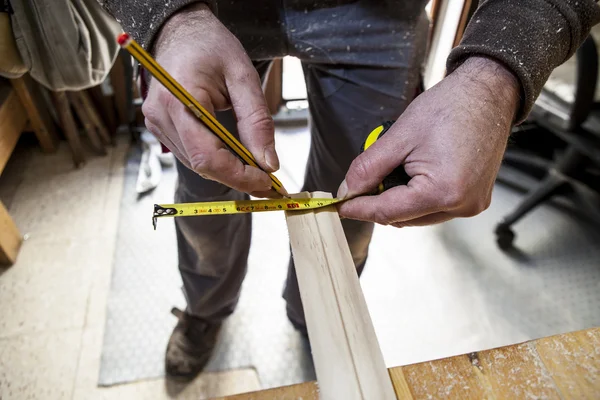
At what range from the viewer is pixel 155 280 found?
1.63 metres

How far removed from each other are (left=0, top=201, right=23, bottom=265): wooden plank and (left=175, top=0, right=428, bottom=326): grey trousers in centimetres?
89

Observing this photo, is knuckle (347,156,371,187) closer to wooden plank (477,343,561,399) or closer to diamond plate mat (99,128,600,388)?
wooden plank (477,343,561,399)

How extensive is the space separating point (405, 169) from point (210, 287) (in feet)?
2.48

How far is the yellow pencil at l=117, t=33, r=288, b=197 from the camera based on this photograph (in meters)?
0.47

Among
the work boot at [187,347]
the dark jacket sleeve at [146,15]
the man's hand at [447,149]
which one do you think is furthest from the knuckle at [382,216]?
the work boot at [187,347]

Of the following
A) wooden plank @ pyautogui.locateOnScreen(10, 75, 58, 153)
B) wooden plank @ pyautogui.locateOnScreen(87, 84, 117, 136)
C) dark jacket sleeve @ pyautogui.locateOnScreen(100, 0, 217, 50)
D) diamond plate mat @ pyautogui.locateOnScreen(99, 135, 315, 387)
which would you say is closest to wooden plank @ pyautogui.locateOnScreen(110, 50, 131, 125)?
wooden plank @ pyautogui.locateOnScreen(87, 84, 117, 136)

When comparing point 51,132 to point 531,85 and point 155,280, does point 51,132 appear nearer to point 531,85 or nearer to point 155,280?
point 155,280

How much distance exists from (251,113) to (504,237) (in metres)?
1.49

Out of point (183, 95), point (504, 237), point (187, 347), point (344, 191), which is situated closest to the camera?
point (183, 95)

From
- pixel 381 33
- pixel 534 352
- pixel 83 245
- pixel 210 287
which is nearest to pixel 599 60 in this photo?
pixel 381 33

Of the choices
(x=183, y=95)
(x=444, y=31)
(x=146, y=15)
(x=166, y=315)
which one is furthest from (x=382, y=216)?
(x=444, y=31)

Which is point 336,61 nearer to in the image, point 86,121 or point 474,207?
point 474,207

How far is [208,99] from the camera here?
636mm

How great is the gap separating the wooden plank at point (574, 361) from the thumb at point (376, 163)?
0.39 meters
